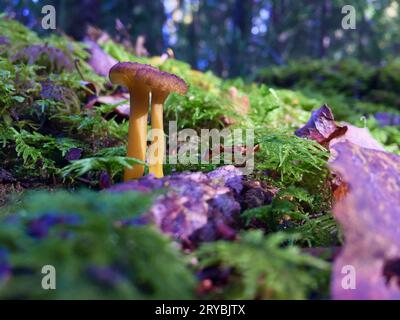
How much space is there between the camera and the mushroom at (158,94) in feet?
4.35

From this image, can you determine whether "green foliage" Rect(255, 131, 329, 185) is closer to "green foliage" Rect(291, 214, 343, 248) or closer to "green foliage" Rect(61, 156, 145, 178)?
"green foliage" Rect(291, 214, 343, 248)

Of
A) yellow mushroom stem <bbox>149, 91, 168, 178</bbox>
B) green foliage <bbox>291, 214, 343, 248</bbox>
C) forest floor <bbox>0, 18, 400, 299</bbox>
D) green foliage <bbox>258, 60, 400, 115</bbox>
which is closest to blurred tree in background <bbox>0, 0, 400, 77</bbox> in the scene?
green foliage <bbox>258, 60, 400, 115</bbox>

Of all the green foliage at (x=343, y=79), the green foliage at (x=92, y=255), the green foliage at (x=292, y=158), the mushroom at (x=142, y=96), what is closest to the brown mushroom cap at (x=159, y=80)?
the mushroom at (x=142, y=96)

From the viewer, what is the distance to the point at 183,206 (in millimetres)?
1054

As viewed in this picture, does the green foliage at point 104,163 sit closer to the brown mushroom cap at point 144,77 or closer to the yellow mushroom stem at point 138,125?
the yellow mushroom stem at point 138,125

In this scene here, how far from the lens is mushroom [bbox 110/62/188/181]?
1.32m

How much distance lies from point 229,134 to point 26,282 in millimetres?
1545

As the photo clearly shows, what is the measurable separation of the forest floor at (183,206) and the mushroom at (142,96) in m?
0.10

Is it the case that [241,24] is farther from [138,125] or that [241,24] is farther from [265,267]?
[265,267]

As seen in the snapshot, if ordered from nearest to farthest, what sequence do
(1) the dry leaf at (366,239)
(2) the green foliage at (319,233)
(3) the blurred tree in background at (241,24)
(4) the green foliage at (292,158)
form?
1. (1) the dry leaf at (366,239)
2. (2) the green foliage at (319,233)
3. (4) the green foliage at (292,158)
4. (3) the blurred tree in background at (241,24)

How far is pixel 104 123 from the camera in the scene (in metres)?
1.93

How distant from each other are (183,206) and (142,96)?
563mm

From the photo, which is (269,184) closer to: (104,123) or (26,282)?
(104,123)

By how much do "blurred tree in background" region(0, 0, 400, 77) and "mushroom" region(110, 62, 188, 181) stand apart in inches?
118
